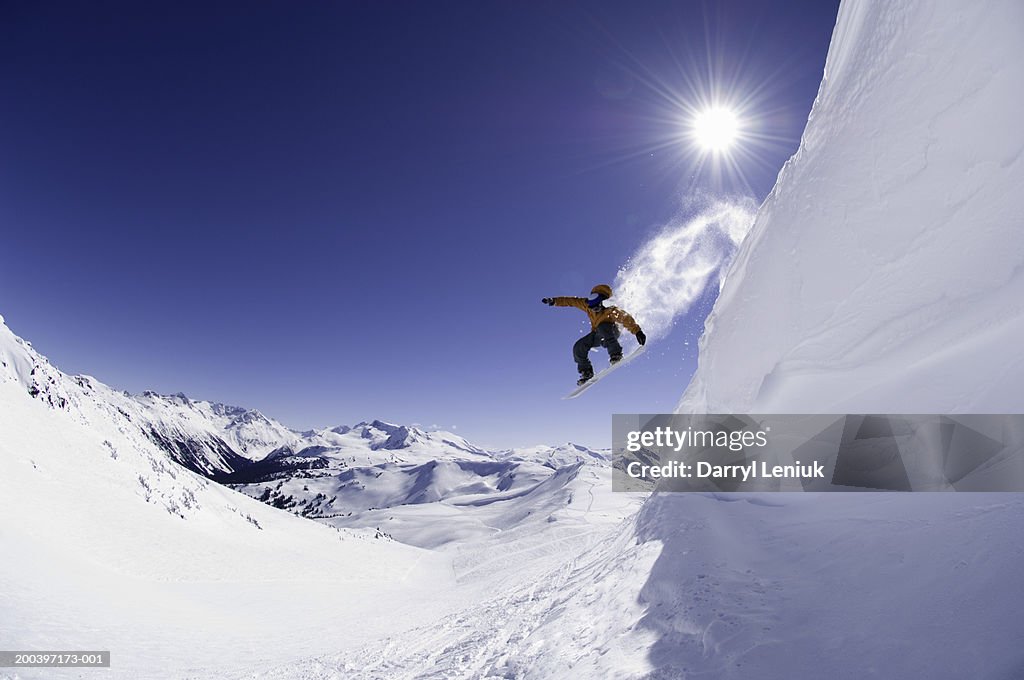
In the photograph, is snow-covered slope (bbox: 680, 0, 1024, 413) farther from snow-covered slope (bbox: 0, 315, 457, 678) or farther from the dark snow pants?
snow-covered slope (bbox: 0, 315, 457, 678)

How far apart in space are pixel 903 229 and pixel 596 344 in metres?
7.59

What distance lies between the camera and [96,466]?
123 ft

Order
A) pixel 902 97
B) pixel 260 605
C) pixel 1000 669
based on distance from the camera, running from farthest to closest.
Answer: pixel 260 605
pixel 902 97
pixel 1000 669

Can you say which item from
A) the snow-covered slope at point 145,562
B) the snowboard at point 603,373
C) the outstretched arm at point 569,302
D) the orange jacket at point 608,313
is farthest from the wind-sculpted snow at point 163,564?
the outstretched arm at point 569,302

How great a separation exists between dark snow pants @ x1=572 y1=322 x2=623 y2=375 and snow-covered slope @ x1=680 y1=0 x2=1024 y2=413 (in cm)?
397

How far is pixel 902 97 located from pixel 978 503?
5.84m

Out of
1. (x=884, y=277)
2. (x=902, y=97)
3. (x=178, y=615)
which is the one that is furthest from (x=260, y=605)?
(x=902, y=97)

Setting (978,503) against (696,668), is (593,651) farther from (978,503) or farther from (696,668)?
(978,503)

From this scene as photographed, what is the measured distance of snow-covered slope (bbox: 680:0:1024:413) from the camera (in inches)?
215

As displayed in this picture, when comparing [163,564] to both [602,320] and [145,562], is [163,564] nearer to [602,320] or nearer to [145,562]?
[145,562]


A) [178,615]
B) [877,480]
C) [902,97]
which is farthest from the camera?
[178,615]

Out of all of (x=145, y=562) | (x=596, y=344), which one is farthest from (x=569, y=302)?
(x=145, y=562)

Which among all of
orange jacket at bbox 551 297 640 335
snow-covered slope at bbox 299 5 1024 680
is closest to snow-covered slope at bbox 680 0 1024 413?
snow-covered slope at bbox 299 5 1024 680

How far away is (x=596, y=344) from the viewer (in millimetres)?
13008
